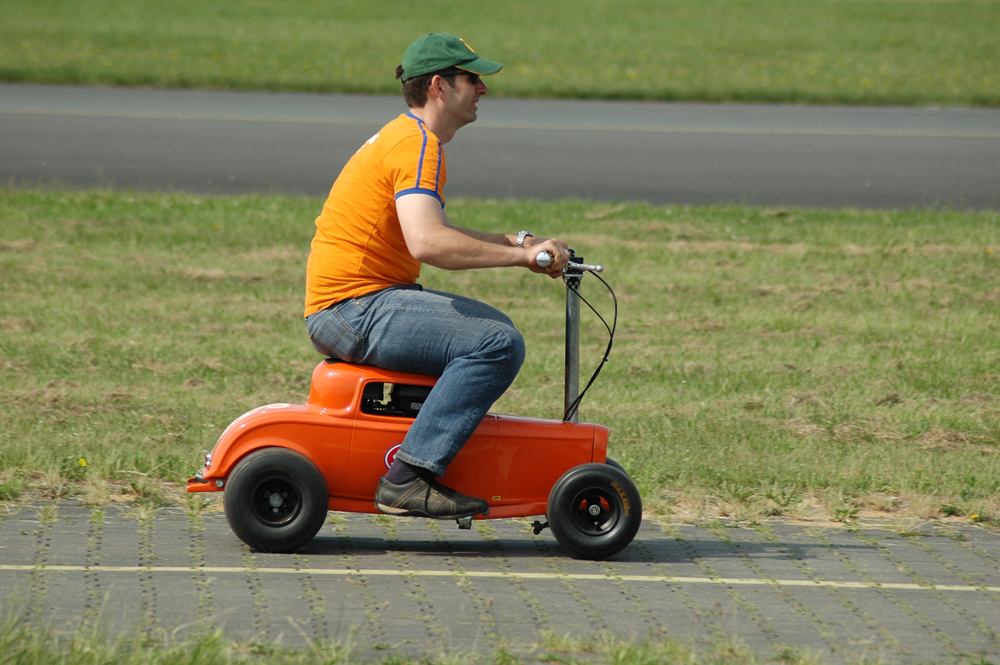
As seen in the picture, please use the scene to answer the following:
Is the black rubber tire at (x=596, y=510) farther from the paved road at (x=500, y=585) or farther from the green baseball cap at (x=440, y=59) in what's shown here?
→ the green baseball cap at (x=440, y=59)

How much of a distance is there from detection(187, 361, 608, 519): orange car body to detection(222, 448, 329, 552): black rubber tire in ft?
0.21

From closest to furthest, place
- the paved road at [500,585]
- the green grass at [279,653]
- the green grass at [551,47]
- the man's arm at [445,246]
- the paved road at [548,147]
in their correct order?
the green grass at [279,653] < the paved road at [500,585] < the man's arm at [445,246] < the paved road at [548,147] < the green grass at [551,47]

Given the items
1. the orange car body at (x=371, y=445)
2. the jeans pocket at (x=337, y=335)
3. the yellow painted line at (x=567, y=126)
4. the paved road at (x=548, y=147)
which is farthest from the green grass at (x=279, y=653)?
the yellow painted line at (x=567, y=126)

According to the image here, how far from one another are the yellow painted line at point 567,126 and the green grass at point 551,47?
10.7 ft

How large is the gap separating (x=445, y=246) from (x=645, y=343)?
13.7 feet

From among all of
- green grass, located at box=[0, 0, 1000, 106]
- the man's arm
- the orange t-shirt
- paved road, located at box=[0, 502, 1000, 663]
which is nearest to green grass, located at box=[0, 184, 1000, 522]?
paved road, located at box=[0, 502, 1000, 663]

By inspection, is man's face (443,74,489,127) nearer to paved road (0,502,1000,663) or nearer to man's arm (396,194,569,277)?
man's arm (396,194,569,277)

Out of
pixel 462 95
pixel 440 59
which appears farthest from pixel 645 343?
pixel 440 59

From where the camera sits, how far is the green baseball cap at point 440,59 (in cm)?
445

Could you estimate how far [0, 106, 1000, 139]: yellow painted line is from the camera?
18.1 metres

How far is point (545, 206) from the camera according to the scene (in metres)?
12.1

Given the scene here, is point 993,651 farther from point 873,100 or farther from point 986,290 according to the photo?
point 873,100

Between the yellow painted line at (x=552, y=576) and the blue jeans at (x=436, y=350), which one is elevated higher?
the blue jeans at (x=436, y=350)

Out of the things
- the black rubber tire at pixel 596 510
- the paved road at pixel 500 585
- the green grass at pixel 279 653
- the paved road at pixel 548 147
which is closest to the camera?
the green grass at pixel 279 653
